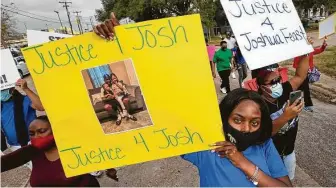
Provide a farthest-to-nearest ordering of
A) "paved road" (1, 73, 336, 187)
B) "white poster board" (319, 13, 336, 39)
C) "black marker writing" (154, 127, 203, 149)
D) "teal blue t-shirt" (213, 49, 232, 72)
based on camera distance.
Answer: "teal blue t-shirt" (213, 49, 232, 72) < "paved road" (1, 73, 336, 187) < "white poster board" (319, 13, 336, 39) < "black marker writing" (154, 127, 203, 149)

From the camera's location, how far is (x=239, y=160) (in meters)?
1.51

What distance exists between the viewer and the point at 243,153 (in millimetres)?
1618

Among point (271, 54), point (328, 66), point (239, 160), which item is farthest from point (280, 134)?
point (328, 66)

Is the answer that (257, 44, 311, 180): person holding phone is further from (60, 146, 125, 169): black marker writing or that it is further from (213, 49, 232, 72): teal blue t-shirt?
(213, 49, 232, 72): teal blue t-shirt

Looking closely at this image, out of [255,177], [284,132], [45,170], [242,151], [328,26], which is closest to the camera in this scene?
[255,177]

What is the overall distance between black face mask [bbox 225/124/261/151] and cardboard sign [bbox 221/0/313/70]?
1.39ft

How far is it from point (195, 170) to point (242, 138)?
239 cm

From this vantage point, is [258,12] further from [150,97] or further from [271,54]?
[150,97]

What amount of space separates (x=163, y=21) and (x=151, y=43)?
0.12m

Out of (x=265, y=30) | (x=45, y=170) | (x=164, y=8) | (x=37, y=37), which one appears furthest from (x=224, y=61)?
(x=164, y=8)

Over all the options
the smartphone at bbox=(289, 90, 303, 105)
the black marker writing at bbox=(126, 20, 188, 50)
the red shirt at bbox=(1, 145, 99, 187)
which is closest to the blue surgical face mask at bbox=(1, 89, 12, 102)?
the red shirt at bbox=(1, 145, 99, 187)

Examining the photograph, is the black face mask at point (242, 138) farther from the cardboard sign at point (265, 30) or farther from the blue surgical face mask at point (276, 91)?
the blue surgical face mask at point (276, 91)

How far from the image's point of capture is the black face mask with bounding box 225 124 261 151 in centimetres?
160

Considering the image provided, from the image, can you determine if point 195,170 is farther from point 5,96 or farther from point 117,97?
point 117,97
